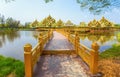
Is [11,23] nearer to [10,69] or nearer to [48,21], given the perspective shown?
[48,21]

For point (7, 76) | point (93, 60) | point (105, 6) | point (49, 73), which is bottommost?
point (7, 76)

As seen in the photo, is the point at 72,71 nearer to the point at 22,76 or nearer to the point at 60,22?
the point at 22,76

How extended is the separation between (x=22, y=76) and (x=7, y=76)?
1.13m

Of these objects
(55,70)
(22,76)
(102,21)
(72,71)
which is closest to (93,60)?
(72,71)

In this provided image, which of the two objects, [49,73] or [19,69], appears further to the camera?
[19,69]

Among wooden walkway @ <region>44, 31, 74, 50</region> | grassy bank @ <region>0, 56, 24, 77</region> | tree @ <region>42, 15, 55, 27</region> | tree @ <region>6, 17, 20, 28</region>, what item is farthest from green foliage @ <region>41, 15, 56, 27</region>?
grassy bank @ <region>0, 56, 24, 77</region>

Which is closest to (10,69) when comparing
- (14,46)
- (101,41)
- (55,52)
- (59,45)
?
(55,52)

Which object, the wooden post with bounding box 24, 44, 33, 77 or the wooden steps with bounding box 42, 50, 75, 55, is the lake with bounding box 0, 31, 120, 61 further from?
the wooden post with bounding box 24, 44, 33, 77

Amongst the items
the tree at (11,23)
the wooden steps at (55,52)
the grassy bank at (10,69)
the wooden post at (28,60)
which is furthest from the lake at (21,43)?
the tree at (11,23)

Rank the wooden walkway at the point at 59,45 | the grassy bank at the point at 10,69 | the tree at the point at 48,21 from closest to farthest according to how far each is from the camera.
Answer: the grassy bank at the point at 10,69, the wooden walkway at the point at 59,45, the tree at the point at 48,21

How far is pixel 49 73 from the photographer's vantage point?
7.45m

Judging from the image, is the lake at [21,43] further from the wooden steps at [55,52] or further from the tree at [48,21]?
the tree at [48,21]

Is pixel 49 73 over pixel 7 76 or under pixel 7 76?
over

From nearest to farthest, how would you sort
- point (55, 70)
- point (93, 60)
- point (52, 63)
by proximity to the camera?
point (93, 60), point (55, 70), point (52, 63)
